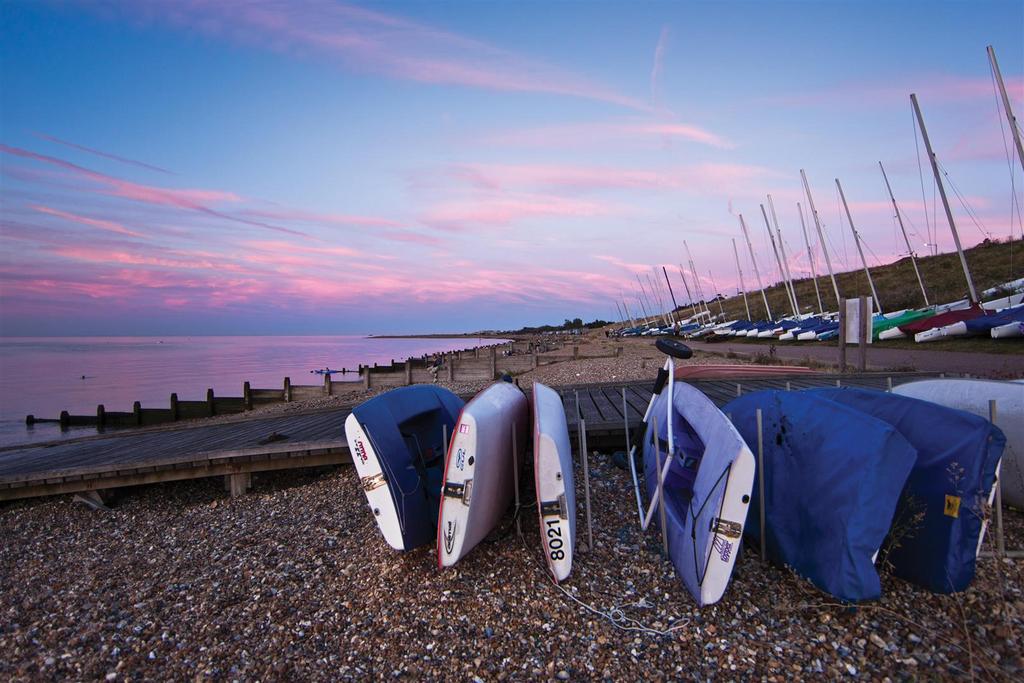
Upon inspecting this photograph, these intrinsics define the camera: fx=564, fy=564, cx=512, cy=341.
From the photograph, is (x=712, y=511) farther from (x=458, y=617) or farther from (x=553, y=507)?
(x=458, y=617)

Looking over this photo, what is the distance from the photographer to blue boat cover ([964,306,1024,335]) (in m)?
20.7

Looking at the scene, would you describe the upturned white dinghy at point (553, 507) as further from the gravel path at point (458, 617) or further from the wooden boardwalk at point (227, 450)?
the wooden boardwalk at point (227, 450)

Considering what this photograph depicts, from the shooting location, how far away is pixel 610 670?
12.7 feet

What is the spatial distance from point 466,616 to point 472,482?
108cm

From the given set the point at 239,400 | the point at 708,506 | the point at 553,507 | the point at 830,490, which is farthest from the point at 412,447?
the point at 239,400

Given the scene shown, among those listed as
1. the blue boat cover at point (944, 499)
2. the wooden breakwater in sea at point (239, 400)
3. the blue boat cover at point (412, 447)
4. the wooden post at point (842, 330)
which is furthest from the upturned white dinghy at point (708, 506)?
the wooden breakwater in sea at point (239, 400)

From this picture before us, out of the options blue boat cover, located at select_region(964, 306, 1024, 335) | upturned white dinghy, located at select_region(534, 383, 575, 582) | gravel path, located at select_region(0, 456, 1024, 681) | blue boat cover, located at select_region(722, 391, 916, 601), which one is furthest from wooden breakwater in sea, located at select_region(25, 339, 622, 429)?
blue boat cover, located at select_region(964, 306, 1024, 335)

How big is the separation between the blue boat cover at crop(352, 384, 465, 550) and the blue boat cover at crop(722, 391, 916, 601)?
3.19 metres

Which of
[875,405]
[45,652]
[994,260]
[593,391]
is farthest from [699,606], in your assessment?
[994,260]

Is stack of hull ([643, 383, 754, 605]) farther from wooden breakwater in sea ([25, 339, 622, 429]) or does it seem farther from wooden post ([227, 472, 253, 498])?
wooden breakwater in sea ([25, 339, 622, 429])

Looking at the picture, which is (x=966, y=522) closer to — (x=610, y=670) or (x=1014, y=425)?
(x=1014, y=425)

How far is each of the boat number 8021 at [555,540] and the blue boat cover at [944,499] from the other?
2.57 m

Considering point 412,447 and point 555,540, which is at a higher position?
point 412,447

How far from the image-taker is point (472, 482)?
5.02 meters
